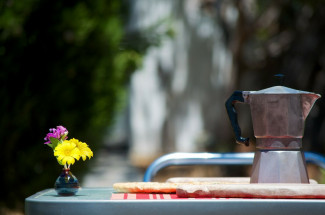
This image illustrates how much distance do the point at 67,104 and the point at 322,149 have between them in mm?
5755

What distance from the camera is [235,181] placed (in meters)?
2.20

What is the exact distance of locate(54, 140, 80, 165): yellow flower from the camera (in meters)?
1.85

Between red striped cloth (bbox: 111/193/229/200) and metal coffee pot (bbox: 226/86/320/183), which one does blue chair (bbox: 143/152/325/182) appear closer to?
metal coffee pot (bbox: 226/86/320/183)

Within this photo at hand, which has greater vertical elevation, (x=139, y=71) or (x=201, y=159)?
(x=139, y=71)

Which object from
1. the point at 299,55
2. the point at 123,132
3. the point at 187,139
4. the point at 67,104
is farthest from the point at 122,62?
the point at 123,132

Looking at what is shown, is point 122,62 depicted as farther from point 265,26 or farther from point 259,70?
point 259,70

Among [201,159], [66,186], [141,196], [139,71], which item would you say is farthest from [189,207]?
[139,71]

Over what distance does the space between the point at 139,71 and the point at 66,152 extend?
21.8 ft

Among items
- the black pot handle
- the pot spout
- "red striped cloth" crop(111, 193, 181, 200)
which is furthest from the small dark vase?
the pot spout

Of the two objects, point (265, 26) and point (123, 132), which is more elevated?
point (265, 26)

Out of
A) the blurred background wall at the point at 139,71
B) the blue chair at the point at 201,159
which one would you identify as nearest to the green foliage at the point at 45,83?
the blurred background wall at the point at 139,71

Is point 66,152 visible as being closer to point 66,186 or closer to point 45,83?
point 66,186

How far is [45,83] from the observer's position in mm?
5309

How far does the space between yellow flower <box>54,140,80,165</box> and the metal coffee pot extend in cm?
49
